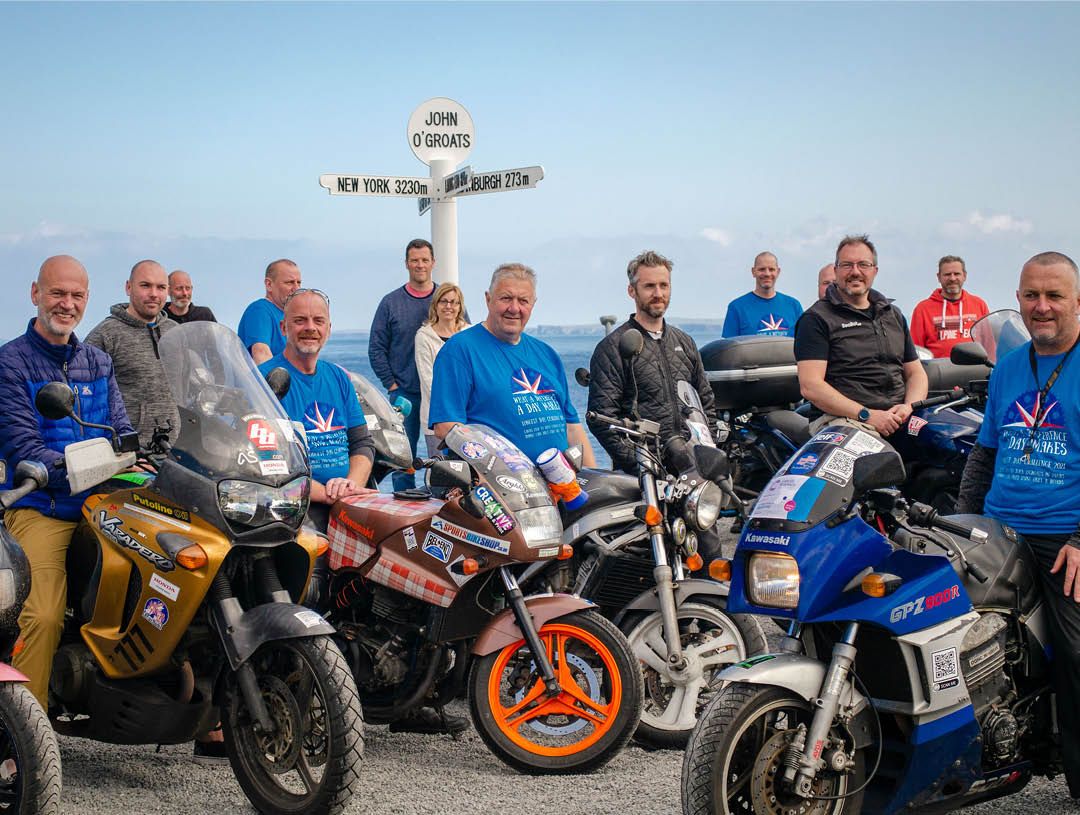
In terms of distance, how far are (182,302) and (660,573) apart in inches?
216

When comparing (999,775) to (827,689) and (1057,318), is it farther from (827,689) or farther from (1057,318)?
(1057,318)

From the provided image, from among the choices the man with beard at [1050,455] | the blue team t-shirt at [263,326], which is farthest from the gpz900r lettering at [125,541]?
the blue team t-shirt at [263,326]

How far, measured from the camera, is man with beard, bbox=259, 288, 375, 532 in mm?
5445

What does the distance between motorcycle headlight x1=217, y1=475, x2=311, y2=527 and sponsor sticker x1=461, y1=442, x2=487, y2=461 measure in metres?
0.80

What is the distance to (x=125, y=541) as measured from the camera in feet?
14.4

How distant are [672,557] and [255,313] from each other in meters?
3.66

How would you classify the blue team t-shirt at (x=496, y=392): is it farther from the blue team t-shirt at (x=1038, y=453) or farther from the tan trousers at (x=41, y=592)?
the blue team t-shirt at (x=1038, y=453)

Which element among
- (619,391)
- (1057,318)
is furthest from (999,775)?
(619,391)

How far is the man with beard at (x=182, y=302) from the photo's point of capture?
913 centimetres

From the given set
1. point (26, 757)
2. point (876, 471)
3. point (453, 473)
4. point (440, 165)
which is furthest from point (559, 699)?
point (440, 165)

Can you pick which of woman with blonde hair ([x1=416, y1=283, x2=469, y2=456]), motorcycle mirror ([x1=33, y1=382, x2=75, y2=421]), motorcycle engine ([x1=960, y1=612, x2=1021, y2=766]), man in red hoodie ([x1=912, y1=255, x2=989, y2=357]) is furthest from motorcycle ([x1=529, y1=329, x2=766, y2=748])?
man in red hoodie ([x1=912, y1=255, x2=989, y2=357])

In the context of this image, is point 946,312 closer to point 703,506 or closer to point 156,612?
point 703,506

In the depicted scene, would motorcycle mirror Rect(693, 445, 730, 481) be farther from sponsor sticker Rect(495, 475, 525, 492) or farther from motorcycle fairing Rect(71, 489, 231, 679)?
motorcycle fairing Rect(71, 489, 231, 679)

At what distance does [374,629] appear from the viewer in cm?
503
